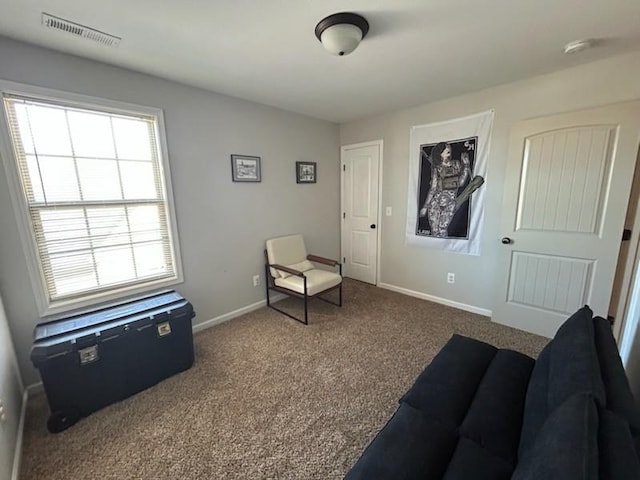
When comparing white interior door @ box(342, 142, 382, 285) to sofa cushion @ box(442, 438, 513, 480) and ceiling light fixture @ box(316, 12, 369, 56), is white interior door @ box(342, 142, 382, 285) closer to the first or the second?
ceiling light fixture @ box(316, 12, 369, 56)

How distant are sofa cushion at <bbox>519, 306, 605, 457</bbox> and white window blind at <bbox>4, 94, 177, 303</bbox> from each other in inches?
108

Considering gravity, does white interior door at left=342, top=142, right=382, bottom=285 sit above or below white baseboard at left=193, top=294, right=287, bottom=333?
above

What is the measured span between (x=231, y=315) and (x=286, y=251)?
38.4 inches

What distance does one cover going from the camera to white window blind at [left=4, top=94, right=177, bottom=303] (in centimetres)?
188

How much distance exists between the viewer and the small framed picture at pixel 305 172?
3.51 meters

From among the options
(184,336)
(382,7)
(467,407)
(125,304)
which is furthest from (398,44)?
(125,304)

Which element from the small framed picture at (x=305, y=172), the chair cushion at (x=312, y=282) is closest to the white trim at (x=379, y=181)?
the small framed picture at (x=305, y=172)

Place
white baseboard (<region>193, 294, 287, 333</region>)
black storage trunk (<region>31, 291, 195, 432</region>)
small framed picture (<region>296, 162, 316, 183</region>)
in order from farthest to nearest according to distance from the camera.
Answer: small framed picture (<region>296, 162, 316, 183</region>), white baseboard (<region>193, 294, 287, 333</region>), black storage trunk (<region>31, 291, 195, 432</region>)

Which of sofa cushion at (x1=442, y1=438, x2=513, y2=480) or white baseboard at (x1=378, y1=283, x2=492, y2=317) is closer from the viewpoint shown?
sofa cushion at (x1=442, y1=438, x2=513, y2=480)

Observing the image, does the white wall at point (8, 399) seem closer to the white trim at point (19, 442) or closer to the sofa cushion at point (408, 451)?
the white trim at point (19, 442)

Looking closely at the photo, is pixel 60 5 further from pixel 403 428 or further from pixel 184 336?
pixel 403 428

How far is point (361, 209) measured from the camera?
155 inches

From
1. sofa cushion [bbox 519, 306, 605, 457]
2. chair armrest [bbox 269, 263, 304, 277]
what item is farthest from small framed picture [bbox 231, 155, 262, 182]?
sofa cushion [bbox 519, 306, 605, 457]

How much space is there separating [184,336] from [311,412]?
1.14 m
